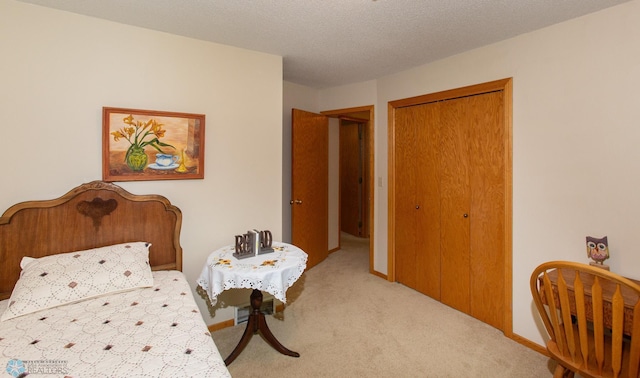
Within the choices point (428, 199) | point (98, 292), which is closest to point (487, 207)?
point (428, 199)

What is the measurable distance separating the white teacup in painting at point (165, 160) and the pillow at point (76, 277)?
647 millimetres

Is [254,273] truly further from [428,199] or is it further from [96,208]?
[428,199]

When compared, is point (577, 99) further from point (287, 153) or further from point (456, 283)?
point (287, 153)

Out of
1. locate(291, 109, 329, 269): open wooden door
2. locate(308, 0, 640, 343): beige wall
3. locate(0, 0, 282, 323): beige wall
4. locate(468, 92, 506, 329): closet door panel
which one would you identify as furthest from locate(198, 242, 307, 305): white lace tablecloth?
locate(308, 0, 640, 343): beige wall

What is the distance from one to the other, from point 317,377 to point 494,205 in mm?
1993

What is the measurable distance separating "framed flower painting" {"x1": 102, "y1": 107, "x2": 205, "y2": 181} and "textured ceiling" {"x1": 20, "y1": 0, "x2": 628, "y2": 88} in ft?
2.13

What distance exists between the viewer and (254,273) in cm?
191

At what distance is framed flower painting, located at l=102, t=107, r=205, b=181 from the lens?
84.4 inches

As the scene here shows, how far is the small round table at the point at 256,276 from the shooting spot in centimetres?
192

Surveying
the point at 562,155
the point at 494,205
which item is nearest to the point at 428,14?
the point at 562,155

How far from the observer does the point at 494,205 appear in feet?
8.62

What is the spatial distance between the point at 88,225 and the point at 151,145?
69 cm

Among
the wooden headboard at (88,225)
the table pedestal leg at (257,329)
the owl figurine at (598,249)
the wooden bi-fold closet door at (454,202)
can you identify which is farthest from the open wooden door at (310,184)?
the owl figurine at (598,249)

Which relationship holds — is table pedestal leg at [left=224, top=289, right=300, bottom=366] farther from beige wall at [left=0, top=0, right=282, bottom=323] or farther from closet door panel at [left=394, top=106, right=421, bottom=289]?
closet door panel at [left=394, top=106, right=421, bottom=289]
